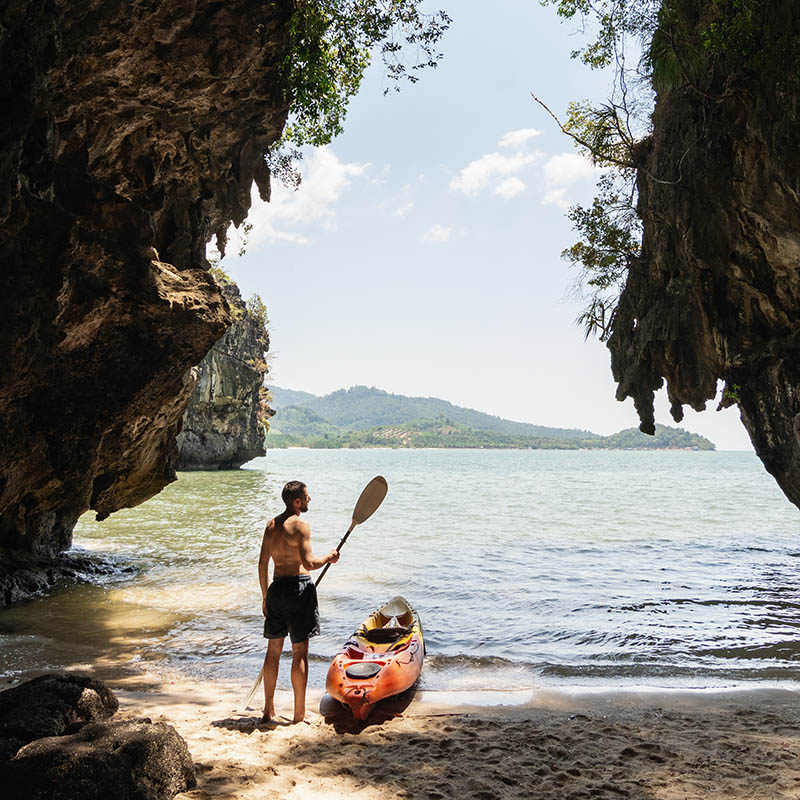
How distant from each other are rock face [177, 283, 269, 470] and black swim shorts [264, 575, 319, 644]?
36002mm

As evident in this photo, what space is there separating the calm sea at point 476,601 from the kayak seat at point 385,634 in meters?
0.61

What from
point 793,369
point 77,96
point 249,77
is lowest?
point 793,369

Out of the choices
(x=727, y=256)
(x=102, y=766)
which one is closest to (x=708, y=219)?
(x=727, y=256)

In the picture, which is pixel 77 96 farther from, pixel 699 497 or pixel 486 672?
pixel 699 497

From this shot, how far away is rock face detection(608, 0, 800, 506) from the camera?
358 inches

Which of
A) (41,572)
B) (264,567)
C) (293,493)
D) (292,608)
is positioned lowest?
(41,572)

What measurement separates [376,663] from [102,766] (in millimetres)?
3091

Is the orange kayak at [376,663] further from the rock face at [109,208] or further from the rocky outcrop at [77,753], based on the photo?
the rock face at [109,208]

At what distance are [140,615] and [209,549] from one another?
233 inches

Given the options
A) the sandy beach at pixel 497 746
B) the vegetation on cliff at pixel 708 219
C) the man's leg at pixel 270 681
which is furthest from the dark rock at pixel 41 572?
the vegetation on cliff at pixel 708 219

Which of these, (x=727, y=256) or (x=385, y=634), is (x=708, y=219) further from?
(x=385, y=634)

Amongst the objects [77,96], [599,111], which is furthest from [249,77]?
[599,111]

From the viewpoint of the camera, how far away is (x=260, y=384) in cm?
4684

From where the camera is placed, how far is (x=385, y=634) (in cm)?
700
